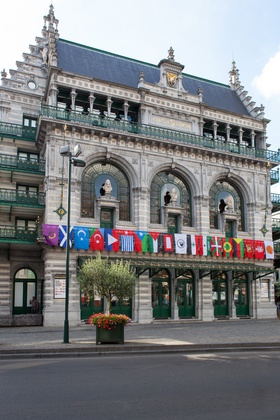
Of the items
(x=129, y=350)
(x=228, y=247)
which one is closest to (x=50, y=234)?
(x=129, y=350)

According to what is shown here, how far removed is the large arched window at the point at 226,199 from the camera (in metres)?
34.2

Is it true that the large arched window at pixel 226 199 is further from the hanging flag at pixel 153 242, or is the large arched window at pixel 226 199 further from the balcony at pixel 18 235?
the balcony at pixel 18 235

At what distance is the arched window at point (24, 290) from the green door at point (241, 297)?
15816 millimetres

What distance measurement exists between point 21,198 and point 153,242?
31.7 ft

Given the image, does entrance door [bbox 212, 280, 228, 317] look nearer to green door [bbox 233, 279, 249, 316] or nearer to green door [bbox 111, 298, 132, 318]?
green door [bbox 233, 279, 249, 316]

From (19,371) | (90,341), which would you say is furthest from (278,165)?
(19,371)

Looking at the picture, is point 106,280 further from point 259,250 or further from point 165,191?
point 259,250

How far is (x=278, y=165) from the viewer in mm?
37469

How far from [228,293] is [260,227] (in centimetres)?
643

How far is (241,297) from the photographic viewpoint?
33875 mm

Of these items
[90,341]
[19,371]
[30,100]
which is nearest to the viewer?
[19,371]

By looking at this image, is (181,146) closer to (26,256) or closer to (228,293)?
(228,293)

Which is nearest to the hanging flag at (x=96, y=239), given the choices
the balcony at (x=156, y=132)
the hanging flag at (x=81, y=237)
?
the hanging flag at (x=81, y=237)

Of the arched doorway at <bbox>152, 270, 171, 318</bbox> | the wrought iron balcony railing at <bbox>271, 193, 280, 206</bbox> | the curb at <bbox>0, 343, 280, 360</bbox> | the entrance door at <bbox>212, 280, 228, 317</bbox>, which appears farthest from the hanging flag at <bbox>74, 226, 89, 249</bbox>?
the wrought iron balcony railing at <bbox>271, 193, 280, 206</bbox>
